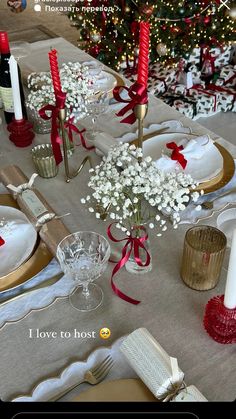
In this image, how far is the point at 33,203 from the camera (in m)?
1.12

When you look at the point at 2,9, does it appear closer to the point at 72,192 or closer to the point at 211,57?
the point at 211,57

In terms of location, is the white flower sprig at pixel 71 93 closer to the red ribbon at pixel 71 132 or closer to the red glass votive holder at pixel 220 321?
the red ribbon at pixel 71 132

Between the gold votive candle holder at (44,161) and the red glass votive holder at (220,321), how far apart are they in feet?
2.02

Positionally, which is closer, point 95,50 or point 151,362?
point 151,362

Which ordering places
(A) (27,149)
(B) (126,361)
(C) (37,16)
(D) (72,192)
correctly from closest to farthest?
(B) (126,361)
(D) (72,192)
(A) (27,149)
(C) (37,16)

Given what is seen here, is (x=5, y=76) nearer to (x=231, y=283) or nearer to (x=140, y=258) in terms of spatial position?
(x=140, y=258)

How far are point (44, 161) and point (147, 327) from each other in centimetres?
58

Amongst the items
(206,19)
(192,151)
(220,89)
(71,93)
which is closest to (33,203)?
(71,93)

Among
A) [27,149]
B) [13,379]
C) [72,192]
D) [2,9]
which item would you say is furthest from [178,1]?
[2,9]

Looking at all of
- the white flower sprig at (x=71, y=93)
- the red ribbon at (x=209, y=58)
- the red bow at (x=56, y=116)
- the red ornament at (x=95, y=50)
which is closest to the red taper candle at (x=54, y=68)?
the red bow at (x=56, y=116)

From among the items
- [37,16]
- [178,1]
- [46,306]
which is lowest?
[37,16]

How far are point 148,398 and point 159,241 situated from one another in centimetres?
40
